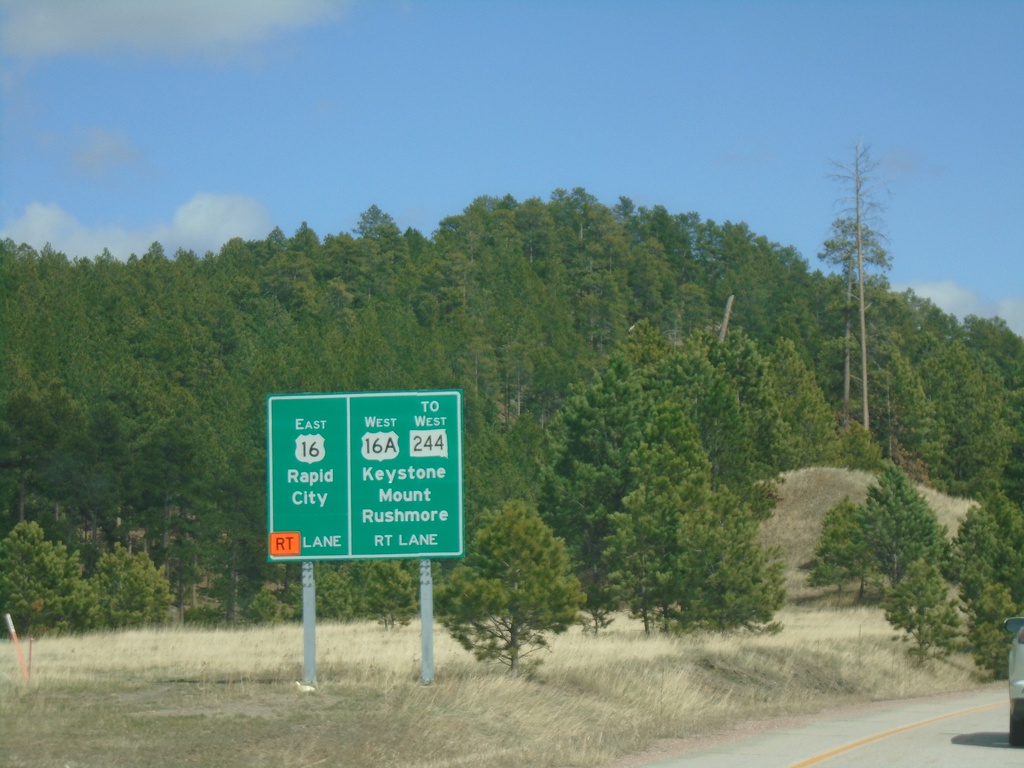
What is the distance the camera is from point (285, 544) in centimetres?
1772

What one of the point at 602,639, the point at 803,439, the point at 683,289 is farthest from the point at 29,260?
the point at 602,639

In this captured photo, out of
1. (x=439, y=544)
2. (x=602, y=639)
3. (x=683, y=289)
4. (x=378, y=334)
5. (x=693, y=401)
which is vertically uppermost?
(x=683, y=289)

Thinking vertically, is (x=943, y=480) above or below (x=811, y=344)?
below

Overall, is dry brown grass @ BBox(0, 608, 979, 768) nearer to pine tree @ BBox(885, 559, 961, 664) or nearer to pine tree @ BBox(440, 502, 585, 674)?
pine tree @ BBox(440, 502, 585, 674)

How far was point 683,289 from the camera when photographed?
156 m

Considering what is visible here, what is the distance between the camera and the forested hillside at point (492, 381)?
53.0 meters

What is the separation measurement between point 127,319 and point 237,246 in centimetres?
4926

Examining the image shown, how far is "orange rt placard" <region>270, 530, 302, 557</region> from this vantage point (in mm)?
17688

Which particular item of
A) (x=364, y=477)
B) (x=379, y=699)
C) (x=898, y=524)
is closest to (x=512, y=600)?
(x=364, y=477)

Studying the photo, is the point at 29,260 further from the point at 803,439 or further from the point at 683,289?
the point at 803,439

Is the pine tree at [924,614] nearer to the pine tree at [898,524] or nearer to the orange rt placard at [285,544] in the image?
the pine tree at [898,524]

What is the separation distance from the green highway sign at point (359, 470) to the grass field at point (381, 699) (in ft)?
6.81

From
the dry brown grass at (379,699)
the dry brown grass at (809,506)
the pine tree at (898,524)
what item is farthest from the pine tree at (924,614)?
the dry brown grass at (809,506)

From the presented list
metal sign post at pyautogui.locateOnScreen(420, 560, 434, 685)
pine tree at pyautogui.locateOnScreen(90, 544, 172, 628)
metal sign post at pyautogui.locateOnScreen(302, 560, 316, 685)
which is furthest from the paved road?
pine tree at pyautogui.locateOnScreen(90, 544, 172, 628)
